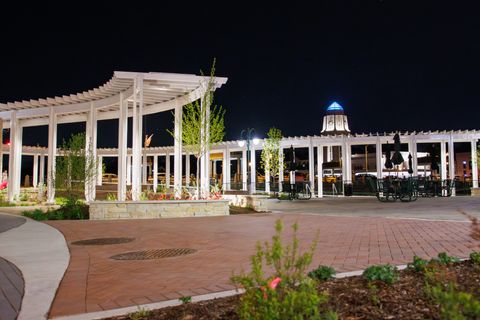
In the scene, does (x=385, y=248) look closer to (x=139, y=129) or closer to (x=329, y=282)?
(x=329, y=282)

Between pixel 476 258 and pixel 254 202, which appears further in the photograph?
pixel 254 202

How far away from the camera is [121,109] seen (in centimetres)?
1806

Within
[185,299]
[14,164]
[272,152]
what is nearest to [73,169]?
[14,164]

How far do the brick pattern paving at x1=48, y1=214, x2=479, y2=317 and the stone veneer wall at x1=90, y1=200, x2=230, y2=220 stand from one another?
0.82 metres

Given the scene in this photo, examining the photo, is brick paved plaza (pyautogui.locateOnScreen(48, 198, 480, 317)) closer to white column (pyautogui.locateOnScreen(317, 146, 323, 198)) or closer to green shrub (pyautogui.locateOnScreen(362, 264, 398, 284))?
green shrub (pyautogui.locateOnScreen(362, 264, 398, 284))

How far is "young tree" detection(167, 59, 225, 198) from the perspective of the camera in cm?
1507

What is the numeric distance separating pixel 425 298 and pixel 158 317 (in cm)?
215

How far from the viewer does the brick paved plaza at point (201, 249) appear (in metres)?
4.63

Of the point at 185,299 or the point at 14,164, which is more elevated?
the point at 14,164

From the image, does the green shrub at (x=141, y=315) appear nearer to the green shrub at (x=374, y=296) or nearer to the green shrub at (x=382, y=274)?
the green shrub at (x=374, y=296)

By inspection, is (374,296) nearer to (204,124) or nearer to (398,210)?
(204,124)

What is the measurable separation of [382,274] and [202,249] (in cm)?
379

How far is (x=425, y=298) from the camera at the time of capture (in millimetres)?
3637

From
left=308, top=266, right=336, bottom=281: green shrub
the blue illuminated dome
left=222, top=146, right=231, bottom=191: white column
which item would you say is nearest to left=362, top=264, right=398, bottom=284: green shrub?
left=308, top=266, right=336, bottom=281: green shrub
